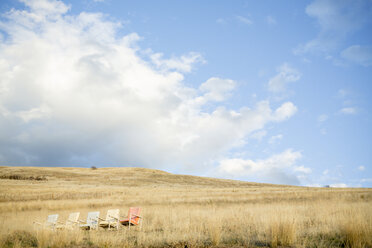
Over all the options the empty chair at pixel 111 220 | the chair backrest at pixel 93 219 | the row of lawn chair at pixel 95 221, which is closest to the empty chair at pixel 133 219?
the row of lawn chair at pixel 95 221

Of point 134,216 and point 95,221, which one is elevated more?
point 134,216

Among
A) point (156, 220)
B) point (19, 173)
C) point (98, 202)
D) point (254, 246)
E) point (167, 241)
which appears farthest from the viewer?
point (19, 173)

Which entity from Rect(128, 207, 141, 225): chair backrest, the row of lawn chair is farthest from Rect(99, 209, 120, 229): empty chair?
Rect(128, 207, 141, 225): chair backrest

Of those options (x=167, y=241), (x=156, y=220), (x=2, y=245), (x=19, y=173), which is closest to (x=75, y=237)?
(x=2, y=245)

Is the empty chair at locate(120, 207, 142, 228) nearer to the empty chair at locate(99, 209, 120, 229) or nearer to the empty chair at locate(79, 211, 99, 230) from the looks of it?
the empty chair at locate(99, 209, 120, 229)

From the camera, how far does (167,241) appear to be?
740 cm

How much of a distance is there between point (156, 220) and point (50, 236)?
5.04m

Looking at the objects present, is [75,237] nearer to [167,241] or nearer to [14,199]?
[167,241]

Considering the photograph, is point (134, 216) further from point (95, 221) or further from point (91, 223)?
point (91, 223)

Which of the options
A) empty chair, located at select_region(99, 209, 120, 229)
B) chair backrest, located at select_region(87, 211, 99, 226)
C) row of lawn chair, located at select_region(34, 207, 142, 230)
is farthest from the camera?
empty chair, located at select_region(99, 209, 120, 229)

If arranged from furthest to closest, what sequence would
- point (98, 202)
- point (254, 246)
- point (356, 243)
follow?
point (98, 202) < point (254, 246) < point (356, 243)

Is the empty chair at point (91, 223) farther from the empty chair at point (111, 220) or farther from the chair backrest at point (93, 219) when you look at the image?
the empty chair at point (111, 220)

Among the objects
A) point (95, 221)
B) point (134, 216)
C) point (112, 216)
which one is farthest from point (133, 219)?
point (95, 221)

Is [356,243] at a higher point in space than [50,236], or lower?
higher
